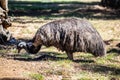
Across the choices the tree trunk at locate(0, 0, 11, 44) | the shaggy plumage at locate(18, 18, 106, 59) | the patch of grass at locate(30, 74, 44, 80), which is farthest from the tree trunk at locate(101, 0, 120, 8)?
the patch of grass at locate(30, 74, 44, 80)

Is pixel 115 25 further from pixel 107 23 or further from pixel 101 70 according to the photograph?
pixel 101 70

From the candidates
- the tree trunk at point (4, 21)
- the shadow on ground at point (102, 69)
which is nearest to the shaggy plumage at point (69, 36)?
the shadow on ground at point (102, 69)

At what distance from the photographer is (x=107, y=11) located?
25.5 metres

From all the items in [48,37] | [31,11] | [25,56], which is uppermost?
[48,37]

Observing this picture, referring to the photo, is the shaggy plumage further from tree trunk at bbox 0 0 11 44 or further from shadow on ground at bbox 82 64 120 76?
tree trunk at bbox 0 0 11 44

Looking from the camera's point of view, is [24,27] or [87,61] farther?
[24,27]

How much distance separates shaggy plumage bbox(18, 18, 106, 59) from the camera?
33.5 feet

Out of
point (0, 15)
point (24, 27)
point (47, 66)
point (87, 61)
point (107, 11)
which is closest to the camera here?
point (47, 66)

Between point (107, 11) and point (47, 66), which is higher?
point (47, 66)

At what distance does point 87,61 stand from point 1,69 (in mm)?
2518

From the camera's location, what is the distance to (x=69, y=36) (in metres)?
10.2

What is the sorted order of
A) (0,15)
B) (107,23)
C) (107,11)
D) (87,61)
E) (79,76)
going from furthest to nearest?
(107,11) < (107,23) < (0,15) < (87,61) < (79,76)

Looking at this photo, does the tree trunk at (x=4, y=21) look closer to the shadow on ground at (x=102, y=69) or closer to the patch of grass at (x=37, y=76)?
the shadow on ground at (x=102, y=69)

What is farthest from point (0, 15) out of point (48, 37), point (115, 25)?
point (115, 25)
